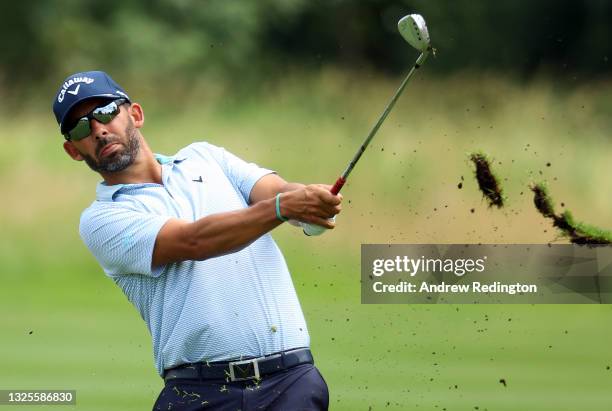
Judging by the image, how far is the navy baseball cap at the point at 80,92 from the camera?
4.85 metres

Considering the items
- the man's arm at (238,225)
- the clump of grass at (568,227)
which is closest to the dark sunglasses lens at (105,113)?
the man's arm at (238,225)

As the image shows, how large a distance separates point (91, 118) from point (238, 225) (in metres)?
0.74

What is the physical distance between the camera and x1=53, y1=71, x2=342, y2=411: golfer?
14.8 feet

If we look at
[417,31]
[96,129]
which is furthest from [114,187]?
[417,31]

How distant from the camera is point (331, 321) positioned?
477 inches

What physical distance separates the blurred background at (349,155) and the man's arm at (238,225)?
168 inches

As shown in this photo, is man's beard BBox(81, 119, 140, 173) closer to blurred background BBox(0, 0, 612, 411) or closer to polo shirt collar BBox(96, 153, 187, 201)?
polo shirt collar BBox(96, 153, 187, 201)

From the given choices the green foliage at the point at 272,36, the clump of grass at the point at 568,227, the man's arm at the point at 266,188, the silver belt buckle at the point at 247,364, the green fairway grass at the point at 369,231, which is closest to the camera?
the silver belt buckle at the point at 247,364

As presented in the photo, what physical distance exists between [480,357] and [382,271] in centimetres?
163

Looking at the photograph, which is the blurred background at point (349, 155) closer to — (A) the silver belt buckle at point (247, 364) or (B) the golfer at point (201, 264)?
(B) the golfer at point (201, 264)

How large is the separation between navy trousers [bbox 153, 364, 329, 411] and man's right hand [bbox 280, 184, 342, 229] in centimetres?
56

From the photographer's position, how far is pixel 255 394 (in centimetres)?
460

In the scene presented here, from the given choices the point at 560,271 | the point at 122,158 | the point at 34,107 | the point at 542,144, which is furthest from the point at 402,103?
the point at 122,158

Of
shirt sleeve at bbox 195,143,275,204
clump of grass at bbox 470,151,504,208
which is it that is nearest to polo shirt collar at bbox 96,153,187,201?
shirt sleeve at bbox 195,143,275,204
